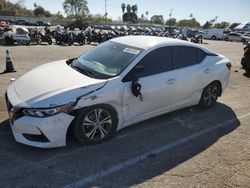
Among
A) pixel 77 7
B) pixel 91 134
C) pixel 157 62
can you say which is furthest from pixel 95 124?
pixel 77 7

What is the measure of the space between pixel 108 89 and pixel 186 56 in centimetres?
208

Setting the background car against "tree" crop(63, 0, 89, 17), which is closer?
the background car

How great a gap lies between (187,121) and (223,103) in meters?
1.65

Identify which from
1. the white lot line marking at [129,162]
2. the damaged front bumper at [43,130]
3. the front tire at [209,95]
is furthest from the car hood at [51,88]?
the front tire at [209,95]

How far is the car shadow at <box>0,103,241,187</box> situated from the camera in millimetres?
3895

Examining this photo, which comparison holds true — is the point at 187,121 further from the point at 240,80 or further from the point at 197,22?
the point at 197,22

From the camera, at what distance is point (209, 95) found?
6344 mm

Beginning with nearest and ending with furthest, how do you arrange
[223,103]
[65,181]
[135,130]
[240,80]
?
1. [65,181]
2. [135,130]
3. [223,103]
4. [240,80]

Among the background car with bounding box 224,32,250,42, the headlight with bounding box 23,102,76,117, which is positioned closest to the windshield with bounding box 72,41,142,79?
the headlight with bounding box 23,102,76,117

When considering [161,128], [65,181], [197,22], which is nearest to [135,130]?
[161,128]

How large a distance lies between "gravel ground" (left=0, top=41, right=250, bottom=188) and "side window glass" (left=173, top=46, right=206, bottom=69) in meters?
1.11

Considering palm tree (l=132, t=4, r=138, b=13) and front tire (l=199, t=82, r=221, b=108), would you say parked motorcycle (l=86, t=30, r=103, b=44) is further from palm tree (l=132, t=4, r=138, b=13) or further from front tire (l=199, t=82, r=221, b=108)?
palm tree (l=132, t=4, r=138, b=13)

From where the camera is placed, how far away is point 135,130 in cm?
515

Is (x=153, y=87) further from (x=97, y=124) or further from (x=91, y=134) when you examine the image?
(x=91, y=134)
